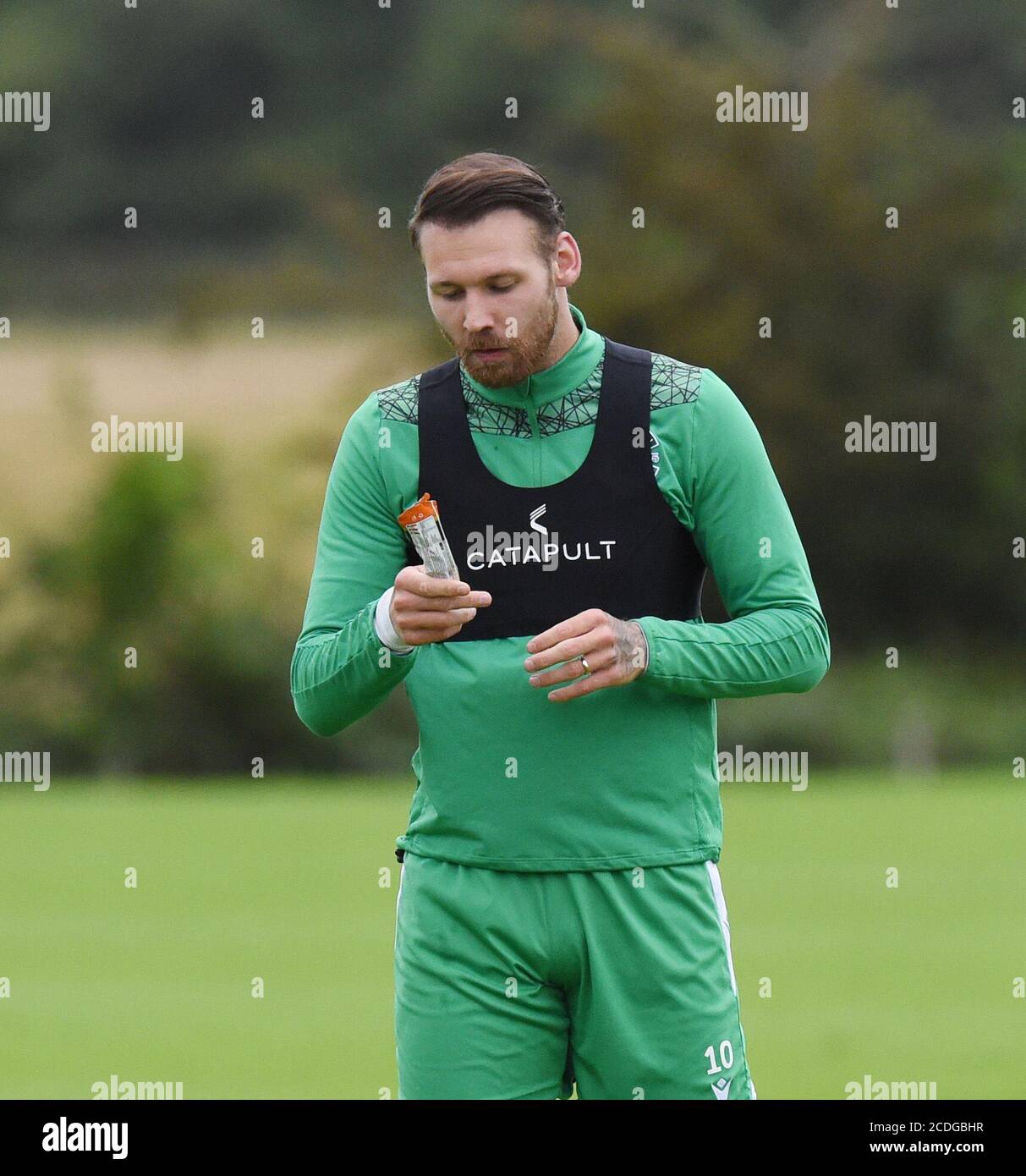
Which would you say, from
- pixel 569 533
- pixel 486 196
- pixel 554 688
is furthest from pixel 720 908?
pixel 486 196

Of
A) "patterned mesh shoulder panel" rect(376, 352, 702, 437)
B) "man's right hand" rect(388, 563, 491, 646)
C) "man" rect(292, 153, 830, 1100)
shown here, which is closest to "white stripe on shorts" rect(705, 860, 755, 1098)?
"man" rect(292, 153, 830, 1100)

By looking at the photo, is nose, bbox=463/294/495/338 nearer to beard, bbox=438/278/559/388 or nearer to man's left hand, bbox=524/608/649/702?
beard, bbox=438/278/559/388

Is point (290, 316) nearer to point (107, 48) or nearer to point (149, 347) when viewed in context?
point (149, 347)

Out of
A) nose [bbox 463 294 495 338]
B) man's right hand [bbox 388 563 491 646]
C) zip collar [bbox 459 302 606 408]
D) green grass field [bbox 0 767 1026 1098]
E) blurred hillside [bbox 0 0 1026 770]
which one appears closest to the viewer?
man's right hand [bbox 388 563 491 646]

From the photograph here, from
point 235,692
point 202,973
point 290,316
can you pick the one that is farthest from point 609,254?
point 202,973

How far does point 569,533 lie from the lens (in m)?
2.87

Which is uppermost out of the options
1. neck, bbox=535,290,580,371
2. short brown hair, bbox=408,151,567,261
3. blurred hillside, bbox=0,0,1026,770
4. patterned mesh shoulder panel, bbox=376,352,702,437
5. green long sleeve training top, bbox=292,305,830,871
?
blurred hillside, bbox=0,0,1026,770

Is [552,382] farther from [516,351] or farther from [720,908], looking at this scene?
[720,908]

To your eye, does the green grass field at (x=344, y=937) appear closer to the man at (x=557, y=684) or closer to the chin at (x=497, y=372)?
the man at (x=557, y=684)

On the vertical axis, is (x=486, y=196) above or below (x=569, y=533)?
above

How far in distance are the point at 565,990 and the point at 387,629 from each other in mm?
631

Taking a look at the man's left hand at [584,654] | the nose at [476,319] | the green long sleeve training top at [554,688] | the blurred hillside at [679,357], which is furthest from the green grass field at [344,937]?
the nose at [476,319]

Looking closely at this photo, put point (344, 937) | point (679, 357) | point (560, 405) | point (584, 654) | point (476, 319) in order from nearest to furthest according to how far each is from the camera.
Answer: point (584, 654) < point (476, 319) < point (560, 405) < point (344, 937) < point (679, 357)

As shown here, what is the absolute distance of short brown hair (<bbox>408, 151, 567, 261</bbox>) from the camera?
2.82 metres
